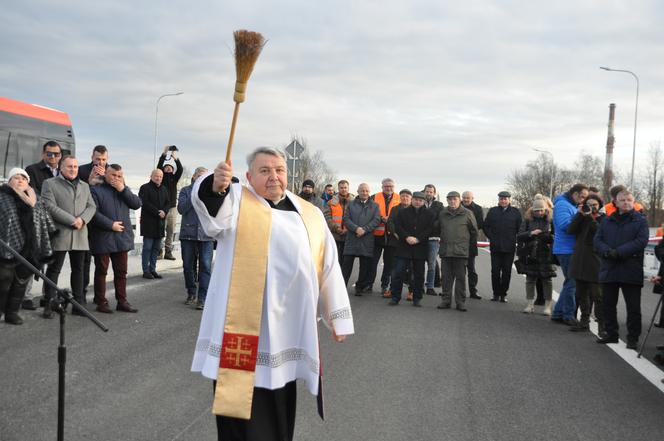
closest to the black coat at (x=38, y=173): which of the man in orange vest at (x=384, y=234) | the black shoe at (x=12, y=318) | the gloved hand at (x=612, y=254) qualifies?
the black shoe at (x=12, y=318)

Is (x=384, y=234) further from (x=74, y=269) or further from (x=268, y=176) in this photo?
(x=268, y=176)

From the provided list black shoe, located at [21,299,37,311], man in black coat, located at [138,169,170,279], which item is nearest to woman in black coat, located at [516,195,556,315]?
man in black coat, located at [138,169,170,279]

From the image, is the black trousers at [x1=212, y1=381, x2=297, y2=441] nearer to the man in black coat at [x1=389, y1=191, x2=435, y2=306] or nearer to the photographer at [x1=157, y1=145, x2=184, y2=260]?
the man in black coat at [x1=389, y1=191, x2=435, y2=306]

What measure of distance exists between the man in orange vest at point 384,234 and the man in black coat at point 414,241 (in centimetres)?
84

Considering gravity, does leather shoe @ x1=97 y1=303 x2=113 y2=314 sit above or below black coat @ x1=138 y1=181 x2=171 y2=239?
below

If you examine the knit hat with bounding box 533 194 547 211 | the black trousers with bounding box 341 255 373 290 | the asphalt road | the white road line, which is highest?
the knit hat with bounding box 533 194 547 211

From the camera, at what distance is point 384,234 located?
40.8 ft

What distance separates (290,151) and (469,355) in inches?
432

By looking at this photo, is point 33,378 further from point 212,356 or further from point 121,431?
point 212,356

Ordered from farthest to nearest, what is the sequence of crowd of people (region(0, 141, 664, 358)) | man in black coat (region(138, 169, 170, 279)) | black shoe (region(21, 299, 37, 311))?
man in black coat (region(138, 169, 170, 279)) → black shoe (region(21, 299, 37, 311)) → crowd of people (region(0, 141, 664, 358))

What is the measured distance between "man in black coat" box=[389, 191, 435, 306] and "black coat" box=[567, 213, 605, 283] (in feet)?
8.47

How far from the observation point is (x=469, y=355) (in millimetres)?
7176

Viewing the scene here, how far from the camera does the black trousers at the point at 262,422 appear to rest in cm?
333

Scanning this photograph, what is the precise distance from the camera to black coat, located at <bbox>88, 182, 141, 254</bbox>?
8.57m
